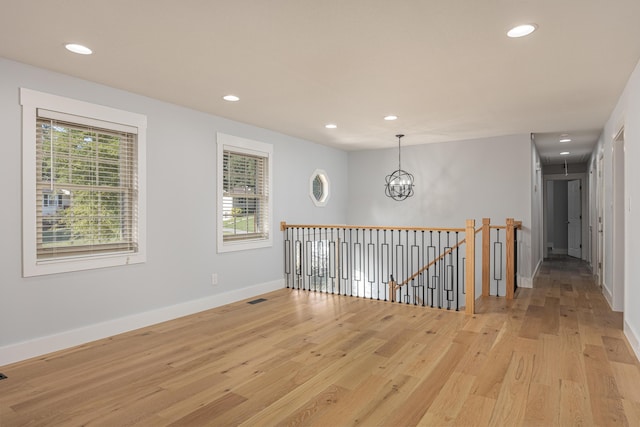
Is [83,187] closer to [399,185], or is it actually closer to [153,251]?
[153,251]

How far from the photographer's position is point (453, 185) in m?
6.70

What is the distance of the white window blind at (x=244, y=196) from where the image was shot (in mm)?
5012

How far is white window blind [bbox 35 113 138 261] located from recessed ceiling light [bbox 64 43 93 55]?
0.71 meters

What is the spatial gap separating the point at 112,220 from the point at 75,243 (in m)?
0.40

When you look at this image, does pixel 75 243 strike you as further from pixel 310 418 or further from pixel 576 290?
pixel 576 290

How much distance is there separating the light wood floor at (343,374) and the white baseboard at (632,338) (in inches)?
2.6

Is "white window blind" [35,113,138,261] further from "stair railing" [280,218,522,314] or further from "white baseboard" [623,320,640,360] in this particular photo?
"white baseboard" [623,320,640,360]

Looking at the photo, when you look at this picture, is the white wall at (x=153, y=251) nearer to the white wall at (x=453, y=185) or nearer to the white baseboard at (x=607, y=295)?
the white wall at (x=453, y=185)

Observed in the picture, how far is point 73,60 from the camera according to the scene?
3027mm

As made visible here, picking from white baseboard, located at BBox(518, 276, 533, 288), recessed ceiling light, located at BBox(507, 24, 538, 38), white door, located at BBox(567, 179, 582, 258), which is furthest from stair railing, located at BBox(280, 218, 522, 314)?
white door, located at BBox(567, 179, 582, 258)

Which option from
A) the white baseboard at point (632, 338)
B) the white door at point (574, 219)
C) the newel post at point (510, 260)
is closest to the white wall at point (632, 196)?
the white baseboard at point (632, 338)

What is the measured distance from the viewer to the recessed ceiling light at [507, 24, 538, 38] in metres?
2.45

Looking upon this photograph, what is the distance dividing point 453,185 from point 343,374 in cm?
481

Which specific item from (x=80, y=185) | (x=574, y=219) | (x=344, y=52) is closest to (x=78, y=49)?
(x=80, y=185)
